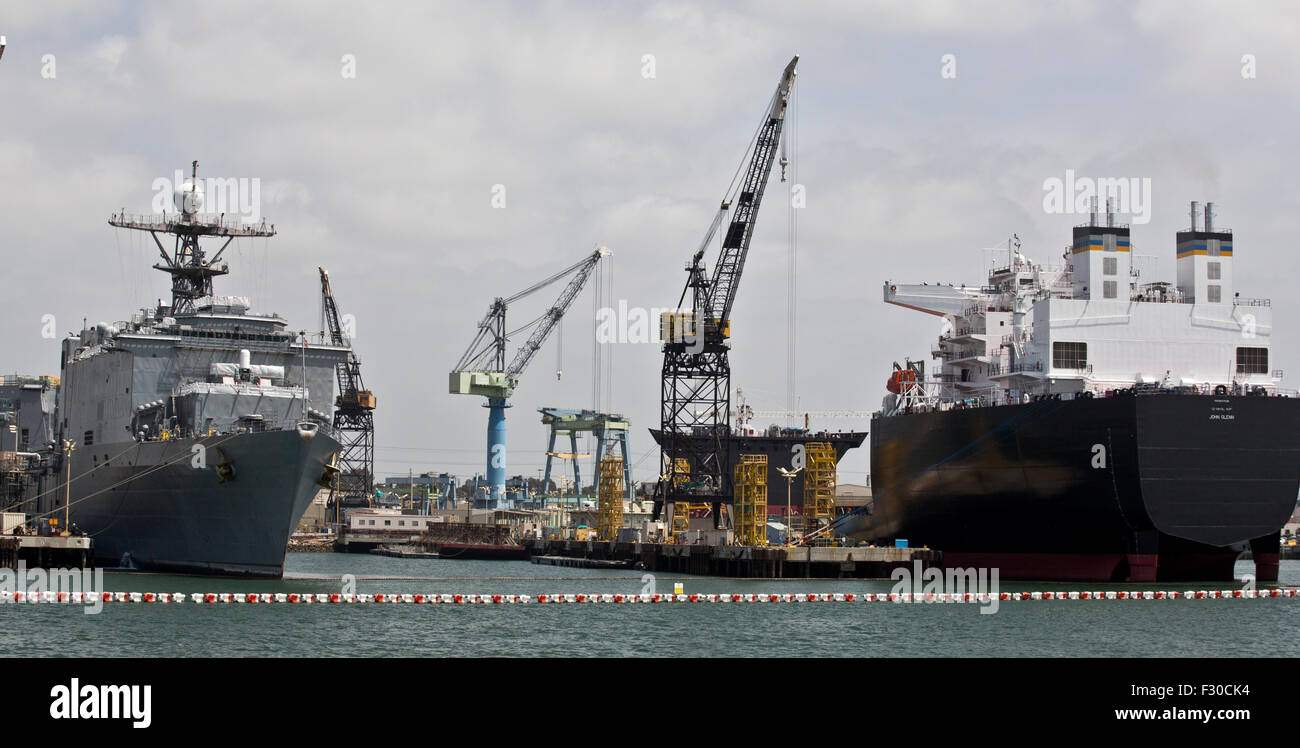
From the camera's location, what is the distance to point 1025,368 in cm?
6022

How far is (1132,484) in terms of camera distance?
52.0 meters

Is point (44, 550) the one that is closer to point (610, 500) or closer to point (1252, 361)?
point (610, 500)

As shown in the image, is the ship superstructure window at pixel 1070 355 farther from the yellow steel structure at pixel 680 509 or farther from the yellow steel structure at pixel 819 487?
the yellow steel structure at pixel 680 509

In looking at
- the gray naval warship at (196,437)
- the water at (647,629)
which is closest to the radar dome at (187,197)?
the gray naval warship at (196,437)

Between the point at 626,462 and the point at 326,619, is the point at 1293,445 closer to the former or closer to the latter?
the point at 326,619

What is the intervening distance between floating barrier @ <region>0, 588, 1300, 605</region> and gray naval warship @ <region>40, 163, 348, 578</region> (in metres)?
5.47

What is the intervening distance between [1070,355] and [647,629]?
90.1ft

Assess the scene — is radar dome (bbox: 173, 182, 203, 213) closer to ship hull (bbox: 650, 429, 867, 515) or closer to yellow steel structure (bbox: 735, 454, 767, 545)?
yellow steel structure (bbox: 735, 454, 767, 545)

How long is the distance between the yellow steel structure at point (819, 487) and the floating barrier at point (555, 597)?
18.6 m

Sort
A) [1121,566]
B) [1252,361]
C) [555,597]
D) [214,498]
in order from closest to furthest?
1. [555,597]
2. [214,498]
3. [1121,566]
4. [1252,361]

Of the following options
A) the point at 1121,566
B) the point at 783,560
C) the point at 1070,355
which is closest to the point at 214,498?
the point at 783,560

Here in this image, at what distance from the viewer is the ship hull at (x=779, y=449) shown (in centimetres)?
11305
